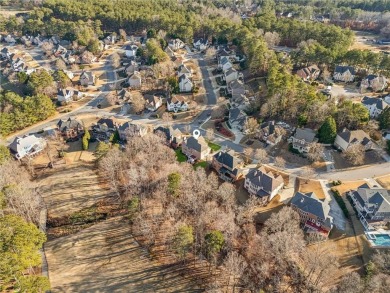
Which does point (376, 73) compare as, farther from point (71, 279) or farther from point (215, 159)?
point (71, 279)

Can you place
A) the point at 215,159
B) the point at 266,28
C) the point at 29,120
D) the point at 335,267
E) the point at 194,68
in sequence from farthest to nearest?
the point at 266,28
the point at 194,68
the point at 29,120
the point at 215,159
the point at 335,267

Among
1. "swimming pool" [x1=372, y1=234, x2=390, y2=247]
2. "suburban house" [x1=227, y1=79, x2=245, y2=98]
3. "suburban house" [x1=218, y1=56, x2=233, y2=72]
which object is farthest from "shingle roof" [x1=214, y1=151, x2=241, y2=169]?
"suburban house" [x1=218, y1=56, x2=233, y2=72]

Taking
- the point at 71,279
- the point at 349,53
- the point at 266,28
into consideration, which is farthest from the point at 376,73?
the point at 71,279

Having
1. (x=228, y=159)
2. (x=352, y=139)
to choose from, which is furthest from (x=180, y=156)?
(x=352, y=139)

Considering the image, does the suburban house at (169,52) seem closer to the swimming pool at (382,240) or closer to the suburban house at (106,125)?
the suburban house at (106,125)

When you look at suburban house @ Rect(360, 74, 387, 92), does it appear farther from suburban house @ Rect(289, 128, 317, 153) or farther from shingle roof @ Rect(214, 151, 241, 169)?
shingle roof @ Rect(214, 151, 241, 169)

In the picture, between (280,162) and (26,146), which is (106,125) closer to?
(26,146)
